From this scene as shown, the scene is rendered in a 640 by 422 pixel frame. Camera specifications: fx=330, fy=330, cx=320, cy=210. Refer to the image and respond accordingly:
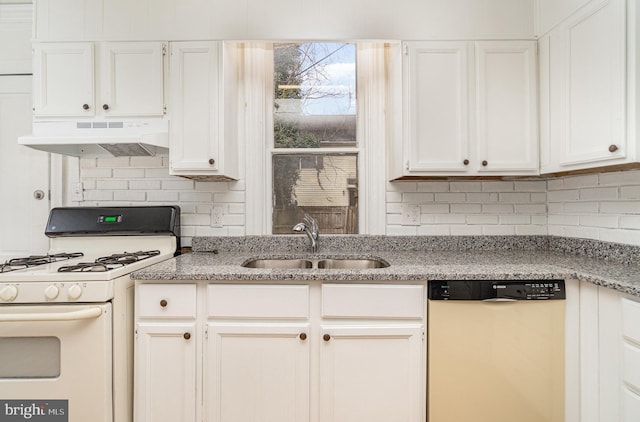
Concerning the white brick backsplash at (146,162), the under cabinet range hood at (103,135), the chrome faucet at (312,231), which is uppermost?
the under cabinet range hood at (103,135)

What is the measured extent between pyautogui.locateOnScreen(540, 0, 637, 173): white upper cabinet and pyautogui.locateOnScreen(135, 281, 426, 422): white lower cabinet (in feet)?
3.45

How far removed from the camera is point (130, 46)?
1.88 meters

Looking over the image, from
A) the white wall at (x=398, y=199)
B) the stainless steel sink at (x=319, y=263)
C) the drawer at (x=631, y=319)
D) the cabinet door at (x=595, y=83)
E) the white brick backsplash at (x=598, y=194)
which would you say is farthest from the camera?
the white wall at (x=398, y=199)

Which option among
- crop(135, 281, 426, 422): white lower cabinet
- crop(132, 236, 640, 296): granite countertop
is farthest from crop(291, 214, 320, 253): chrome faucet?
crop(135, 281, 426, 422): white lower cabinet

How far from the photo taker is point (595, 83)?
1521 millimetres

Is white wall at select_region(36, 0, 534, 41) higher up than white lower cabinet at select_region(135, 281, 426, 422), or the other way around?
white wall at select_region(36, 0, 534, 41)

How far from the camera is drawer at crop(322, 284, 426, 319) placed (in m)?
1.48

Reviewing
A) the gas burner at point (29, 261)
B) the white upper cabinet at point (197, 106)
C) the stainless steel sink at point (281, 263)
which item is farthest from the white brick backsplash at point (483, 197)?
the gas burner at point (29, 261)

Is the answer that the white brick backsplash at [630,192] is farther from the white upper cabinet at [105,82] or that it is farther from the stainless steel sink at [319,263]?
the white upper cabinet at [105,82]

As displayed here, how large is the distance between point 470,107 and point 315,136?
96 cm

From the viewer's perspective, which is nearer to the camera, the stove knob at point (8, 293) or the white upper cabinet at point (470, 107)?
the stove knob at point (8, 293)

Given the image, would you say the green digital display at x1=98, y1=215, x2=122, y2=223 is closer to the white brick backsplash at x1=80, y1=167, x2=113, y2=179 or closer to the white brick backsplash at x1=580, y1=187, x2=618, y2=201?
the white brick backsplash at x1=80, y1=167, x2=113, y2=179

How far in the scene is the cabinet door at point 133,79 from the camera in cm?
187
